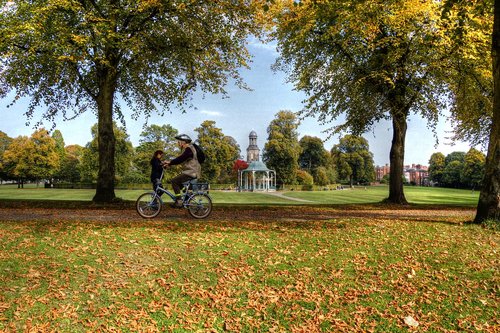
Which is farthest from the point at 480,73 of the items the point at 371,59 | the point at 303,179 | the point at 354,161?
the point at 354,161

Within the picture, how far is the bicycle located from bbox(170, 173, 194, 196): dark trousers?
0.49 feet

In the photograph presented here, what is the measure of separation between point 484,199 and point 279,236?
6.82m

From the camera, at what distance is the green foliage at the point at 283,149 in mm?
63438

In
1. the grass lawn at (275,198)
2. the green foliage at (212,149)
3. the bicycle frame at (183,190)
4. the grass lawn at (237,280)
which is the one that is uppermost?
the green foliage at (212,149)

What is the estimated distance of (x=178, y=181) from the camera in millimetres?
10336

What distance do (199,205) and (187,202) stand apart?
1.32ft

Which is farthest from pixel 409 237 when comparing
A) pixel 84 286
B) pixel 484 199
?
pixel 84 286

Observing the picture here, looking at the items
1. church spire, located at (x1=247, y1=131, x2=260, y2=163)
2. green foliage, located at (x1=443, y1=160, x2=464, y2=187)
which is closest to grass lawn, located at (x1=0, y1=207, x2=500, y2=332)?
church spire, located at (x1=247, y1=131, x2=260, y2=163)

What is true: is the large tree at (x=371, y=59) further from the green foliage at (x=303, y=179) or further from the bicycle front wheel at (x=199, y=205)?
the green foliage at (x=303, y=179)

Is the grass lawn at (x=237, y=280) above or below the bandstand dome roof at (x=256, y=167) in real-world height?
below

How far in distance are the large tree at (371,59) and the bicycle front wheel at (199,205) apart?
9.44 meters

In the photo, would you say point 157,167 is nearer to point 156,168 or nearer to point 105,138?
point 156,168

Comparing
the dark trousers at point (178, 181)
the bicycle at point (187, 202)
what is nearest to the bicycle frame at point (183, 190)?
the bicycle at point (187, 202)

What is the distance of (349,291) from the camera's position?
6121 mm
